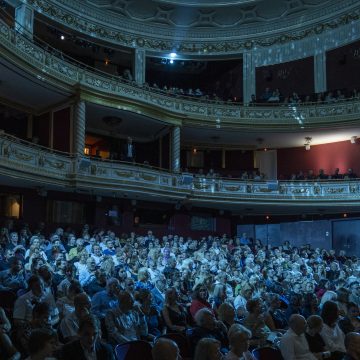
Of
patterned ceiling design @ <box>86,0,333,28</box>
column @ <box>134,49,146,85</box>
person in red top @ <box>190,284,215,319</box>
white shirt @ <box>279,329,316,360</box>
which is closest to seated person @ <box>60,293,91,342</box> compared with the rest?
white shirt @ <box>279,329,316,360</box>

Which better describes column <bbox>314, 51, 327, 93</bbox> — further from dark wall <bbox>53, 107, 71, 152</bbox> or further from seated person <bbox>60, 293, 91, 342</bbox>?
seated person <bbox>60, 293, 91, 342</bbox>

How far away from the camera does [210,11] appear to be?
66.4ft

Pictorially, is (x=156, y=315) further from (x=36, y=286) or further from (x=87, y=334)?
(x=87, y=334)

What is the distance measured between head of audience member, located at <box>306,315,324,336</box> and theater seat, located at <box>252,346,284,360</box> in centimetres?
50

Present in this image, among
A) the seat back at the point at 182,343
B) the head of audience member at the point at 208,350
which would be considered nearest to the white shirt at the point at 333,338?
the seat back at the point at 182,343

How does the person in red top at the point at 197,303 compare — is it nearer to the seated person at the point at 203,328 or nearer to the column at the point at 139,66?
the seated person at the point at 203,328

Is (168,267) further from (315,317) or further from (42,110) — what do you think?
(42,110)

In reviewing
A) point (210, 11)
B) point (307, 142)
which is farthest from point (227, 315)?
point (210, 11)

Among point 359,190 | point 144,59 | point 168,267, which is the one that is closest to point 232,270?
point 168,267

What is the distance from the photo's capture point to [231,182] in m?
17.8

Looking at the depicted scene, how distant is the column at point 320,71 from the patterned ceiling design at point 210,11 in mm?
1606

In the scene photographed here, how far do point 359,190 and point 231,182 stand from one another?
4.23 meters

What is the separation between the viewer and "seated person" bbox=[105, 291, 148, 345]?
4844 mm

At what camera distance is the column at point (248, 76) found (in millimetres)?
20531
